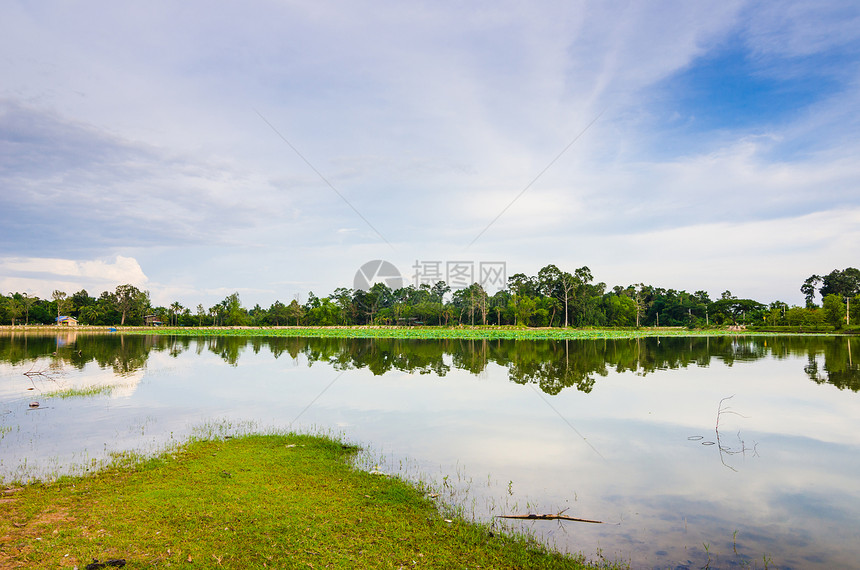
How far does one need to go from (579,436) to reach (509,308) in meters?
74.5

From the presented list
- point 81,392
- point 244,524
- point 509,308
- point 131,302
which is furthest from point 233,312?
point 244,524

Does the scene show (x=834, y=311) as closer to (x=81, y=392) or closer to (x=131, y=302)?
(x=81, y=392)

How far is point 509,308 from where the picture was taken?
84.5 m

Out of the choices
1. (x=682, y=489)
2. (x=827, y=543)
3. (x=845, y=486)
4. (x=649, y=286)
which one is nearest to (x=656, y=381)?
(x=845, y=486)

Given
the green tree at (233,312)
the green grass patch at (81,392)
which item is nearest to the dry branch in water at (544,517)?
the green grass patch at (81,392)

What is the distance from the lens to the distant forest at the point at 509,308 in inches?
3324

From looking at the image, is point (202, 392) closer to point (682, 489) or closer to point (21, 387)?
point (21, 387)

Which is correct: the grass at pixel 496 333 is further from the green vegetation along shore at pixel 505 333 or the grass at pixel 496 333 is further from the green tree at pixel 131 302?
the green tree at pixel 131 302

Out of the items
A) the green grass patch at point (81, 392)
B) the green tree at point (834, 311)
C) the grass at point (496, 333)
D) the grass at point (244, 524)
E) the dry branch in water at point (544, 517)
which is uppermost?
the green tree at point (834, 311)

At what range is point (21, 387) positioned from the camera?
16.8 m

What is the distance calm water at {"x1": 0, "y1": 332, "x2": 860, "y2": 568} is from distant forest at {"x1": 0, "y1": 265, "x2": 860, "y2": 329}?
64358 millimetres

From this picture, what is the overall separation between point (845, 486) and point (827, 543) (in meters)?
2.95

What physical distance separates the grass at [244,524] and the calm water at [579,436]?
3.14ft

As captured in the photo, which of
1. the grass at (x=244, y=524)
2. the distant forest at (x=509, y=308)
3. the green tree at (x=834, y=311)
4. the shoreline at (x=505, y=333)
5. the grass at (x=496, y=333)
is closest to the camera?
the grass at (x=244, y=524)
